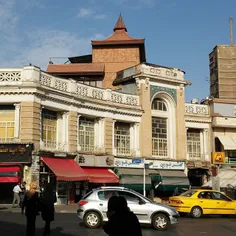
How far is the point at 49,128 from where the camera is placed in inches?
1025

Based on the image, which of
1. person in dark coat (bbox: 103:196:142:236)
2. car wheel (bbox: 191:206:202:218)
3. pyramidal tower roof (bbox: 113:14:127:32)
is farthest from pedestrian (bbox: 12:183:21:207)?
pyramidal tower roof (bbox: 113:14:127:32)

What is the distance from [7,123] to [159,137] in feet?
41.8

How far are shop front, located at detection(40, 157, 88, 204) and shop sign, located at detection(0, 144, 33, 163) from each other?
3.76 ft

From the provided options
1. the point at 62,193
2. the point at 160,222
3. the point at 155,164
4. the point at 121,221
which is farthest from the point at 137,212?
the point at 155,164

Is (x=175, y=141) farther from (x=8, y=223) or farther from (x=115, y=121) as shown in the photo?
(x=8, y=223)

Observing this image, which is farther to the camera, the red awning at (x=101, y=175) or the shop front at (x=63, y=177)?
the red awning at (x=101, y=175)

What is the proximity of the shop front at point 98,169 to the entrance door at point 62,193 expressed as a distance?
5.17 feet

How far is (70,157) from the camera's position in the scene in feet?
86.5

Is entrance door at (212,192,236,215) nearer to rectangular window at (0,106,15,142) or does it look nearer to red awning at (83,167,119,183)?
red awning at (83,167,119,183)

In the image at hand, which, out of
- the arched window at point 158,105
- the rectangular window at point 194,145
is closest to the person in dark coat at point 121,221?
the arched window at point 158,105

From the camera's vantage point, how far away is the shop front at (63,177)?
24.1m

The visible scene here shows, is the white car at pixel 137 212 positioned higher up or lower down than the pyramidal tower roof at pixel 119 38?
lower down

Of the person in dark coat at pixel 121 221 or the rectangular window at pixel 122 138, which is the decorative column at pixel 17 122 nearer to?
the rectangular window at pixel 122 138

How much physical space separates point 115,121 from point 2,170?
9744 millimetres
